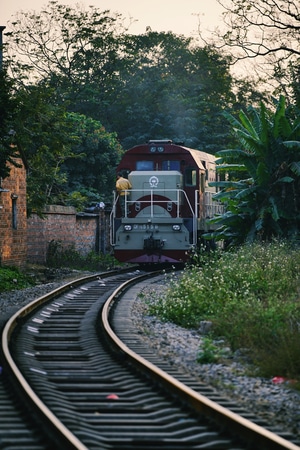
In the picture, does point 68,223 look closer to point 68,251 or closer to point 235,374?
point 68,251

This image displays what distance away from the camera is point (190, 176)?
26.9 m

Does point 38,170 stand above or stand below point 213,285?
above

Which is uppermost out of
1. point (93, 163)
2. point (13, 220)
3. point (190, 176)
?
point (93, 163)

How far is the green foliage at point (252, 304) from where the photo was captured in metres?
10.8

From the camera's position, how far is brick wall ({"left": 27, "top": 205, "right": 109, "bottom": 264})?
31578mm

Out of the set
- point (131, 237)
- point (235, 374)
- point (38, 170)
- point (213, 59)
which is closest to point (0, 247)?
point (131, 237)

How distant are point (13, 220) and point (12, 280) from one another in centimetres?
569

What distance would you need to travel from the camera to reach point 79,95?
214 ft

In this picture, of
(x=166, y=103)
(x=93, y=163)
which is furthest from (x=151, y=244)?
(x=166, y=103)

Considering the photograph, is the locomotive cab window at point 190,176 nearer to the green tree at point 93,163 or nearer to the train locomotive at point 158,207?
the train locomotive at point 158,207

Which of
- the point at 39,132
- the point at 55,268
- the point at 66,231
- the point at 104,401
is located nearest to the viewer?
the point at 104,401

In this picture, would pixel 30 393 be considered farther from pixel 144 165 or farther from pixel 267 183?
pixel 144 165

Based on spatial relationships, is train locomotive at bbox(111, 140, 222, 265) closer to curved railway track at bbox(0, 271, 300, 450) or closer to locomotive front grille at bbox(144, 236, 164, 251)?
locomotive front grille at bbox(144, 236, 164, 251)

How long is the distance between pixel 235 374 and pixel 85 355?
2.29 m
